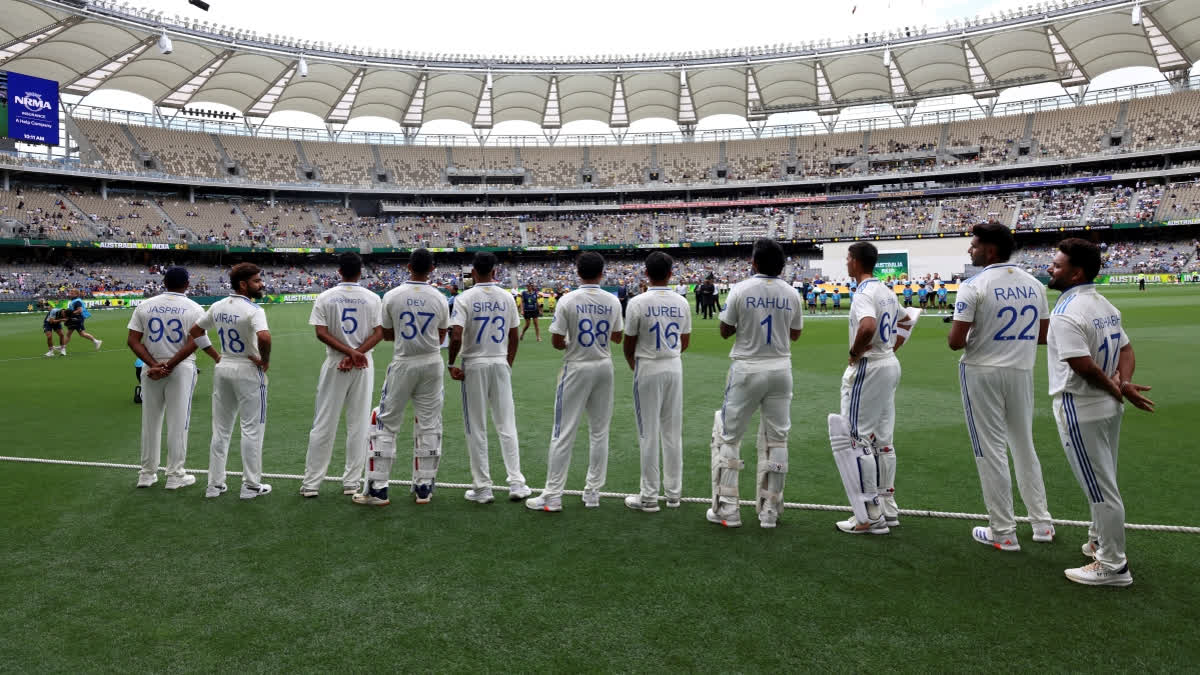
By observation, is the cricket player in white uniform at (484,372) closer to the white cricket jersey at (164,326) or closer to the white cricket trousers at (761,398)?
the white cricket trousers at (761,398)

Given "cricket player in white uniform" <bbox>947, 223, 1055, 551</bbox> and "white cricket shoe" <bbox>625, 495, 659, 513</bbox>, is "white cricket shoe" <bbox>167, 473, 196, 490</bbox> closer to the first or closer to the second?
"white cricket shoe" <bbox>625, 495, 659, 513</bbox>

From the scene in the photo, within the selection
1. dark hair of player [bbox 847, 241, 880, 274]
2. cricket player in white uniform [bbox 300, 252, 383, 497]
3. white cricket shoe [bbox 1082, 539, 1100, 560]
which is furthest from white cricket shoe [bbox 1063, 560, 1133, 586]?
cricket player in white uniform [bbox 300, 252, 383, 497]

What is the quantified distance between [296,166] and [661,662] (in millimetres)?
69747

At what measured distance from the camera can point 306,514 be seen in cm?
528

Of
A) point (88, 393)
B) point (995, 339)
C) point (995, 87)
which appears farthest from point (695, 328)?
point (995, 87)

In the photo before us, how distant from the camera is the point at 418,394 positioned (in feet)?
18.4

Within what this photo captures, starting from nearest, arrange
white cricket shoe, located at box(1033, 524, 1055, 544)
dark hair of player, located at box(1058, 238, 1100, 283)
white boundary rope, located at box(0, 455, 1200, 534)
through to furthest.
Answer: dark hair of player, located at box(1058, 238, 1100, 283)
white cricket shoe, located at box(1033, 524, 1055, 544)
white boundary rope, located at box(0, 455, 1200, 534)

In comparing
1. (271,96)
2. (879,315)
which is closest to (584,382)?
(879,315)

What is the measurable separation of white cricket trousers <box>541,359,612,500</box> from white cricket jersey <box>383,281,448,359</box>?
1034mm

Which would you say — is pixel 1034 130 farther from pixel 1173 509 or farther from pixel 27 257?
pixel 27 257

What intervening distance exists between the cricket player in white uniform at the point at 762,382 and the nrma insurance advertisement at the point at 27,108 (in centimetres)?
5016

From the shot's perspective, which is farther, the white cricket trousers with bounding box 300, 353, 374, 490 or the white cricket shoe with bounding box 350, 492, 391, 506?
the white cricket trousers with bounding box 300, 353, 374, 490

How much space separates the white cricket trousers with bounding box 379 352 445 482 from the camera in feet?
18.1

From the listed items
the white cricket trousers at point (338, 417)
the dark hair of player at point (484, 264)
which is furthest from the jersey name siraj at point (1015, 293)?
the white cricket trousers at point (338, 417)
